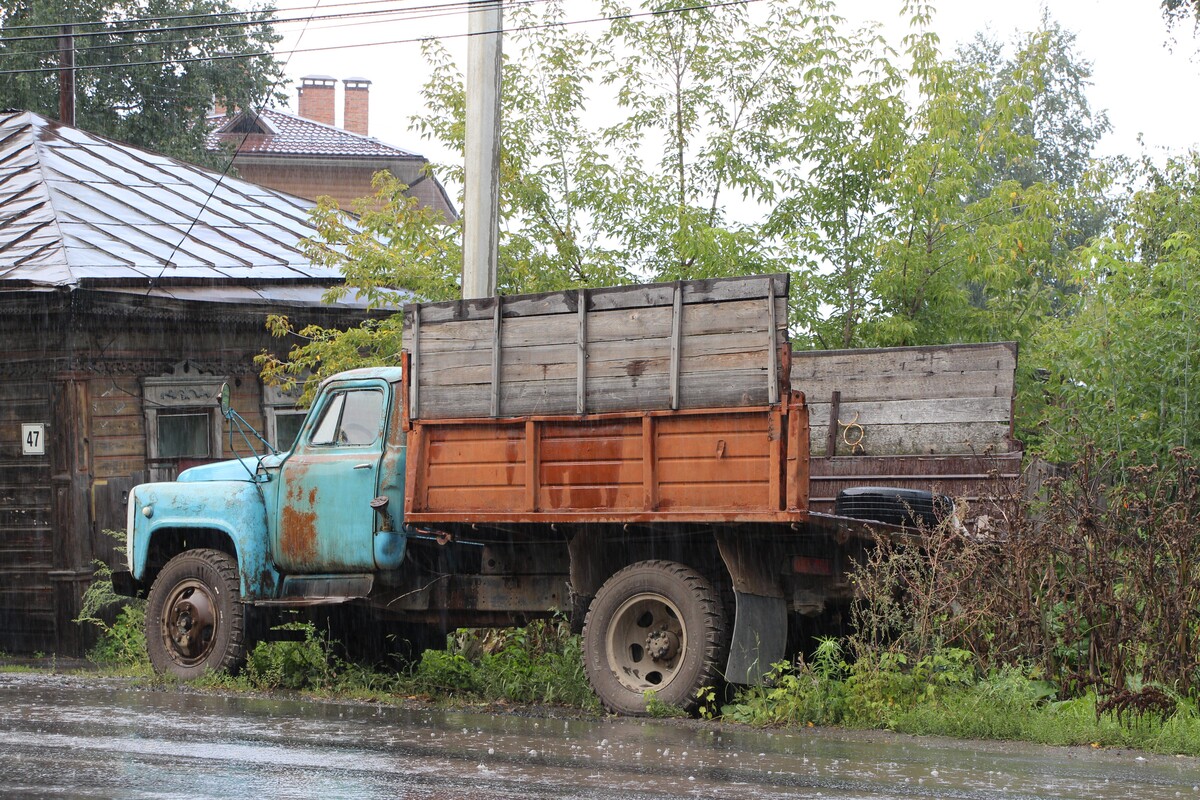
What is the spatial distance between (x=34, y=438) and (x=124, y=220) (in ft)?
11.5

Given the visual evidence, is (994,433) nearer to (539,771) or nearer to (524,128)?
Answer: (539,771)

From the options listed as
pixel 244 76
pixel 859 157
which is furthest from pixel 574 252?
pixel 244 76

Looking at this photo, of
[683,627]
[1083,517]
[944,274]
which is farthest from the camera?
[944,274]

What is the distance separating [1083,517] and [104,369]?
10411mm

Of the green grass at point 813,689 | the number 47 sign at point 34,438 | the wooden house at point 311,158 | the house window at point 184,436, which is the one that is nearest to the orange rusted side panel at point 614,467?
the green grass at point 813,689

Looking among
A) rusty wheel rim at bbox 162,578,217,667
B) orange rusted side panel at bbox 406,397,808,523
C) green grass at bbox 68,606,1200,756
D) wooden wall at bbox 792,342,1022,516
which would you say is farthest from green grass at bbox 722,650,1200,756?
rusty wheel rim at bbox 162,578,217,667

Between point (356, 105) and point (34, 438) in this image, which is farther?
point (356, 105)

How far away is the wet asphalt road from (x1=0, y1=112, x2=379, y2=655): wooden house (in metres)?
5.80

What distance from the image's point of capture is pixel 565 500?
9.19 meters

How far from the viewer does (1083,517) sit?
27.5 ft

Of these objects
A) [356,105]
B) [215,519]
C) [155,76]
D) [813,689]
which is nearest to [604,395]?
[813,689]

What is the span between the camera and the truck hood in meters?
10.9

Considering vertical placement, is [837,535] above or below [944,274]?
below

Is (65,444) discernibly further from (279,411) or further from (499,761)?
(499,761)
